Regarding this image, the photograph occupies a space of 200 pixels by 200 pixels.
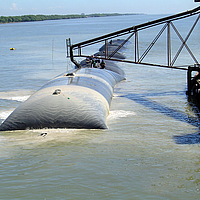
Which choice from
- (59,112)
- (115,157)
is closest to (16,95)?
(59,112)

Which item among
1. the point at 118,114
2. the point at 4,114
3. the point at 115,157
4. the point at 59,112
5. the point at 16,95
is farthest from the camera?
the point at 16,95

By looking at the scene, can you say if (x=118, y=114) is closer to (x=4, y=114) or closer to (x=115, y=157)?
(x=115, y=157)

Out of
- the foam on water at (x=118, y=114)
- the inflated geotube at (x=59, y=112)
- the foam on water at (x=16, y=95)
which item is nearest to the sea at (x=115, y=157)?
the foam on water at (x=118, y=114)

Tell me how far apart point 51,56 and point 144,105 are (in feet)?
134

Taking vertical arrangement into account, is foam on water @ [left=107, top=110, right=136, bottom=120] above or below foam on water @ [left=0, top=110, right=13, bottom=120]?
above

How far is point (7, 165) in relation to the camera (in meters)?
15.2

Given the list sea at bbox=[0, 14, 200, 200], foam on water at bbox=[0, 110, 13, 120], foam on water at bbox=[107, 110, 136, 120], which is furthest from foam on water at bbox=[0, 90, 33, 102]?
foam on water at bbox=[107, 110, 136, 120]

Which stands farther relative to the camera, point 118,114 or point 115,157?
point 118,114

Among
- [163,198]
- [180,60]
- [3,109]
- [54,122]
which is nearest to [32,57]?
[180,60]

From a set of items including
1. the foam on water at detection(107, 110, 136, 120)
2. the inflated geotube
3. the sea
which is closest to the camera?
the sea

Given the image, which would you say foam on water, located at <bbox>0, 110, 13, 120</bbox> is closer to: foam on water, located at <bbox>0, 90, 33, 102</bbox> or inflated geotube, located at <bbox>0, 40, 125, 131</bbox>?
inflated geotube, located at <bbox>0, 40, 125, 131</bbox>

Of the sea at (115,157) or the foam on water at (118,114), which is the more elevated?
the foam on water at (118,114)

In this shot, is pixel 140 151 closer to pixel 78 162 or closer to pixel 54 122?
pixel 78 162

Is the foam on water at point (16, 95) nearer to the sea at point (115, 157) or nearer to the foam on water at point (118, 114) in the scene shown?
the sea at point (115, 157)
